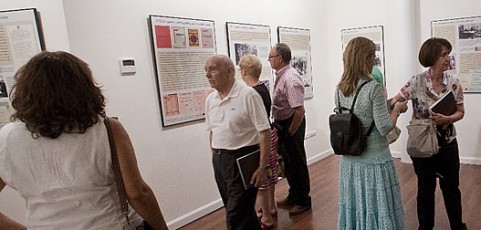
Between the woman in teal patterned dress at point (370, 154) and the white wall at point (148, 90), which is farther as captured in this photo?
the white wall at point (148, 90)

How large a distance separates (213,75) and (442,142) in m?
1.56

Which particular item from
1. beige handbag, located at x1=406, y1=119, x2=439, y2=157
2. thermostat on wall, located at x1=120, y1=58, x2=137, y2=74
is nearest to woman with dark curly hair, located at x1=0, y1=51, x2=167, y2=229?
thermostat on wall, located at x1=120, y1=58, x2=137, y2=74

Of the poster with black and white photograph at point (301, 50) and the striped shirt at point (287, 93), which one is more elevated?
the poster with black and white photograph at point (301, 50)

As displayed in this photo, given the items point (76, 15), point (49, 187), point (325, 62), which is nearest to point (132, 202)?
point (49, 187)

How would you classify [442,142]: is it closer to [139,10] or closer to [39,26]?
[139,10]

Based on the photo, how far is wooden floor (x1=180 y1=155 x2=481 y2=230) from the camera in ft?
10.4

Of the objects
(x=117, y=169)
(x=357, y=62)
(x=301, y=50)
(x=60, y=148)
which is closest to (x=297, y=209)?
(x=357, y=62)

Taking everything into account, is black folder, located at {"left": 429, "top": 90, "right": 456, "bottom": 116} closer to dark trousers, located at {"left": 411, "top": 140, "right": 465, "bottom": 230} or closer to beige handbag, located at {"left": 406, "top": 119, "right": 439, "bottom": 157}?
beige handbag, located at {"left": 406, "top": 119, "right": 439, "bottom": 157}

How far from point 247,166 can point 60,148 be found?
1.39 meters

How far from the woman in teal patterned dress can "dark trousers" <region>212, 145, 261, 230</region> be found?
0.66 meters

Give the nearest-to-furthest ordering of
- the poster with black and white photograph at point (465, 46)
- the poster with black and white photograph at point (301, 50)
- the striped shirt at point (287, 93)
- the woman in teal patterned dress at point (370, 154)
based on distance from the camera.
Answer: the woman in teal patterned dress at point (370, 154)
the striped shirt at point (287, 93)
the poster with black and white photograph at point (465, 46)
the poster with black and white photograph at point (301, 50)

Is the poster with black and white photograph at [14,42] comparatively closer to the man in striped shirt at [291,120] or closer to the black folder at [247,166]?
the black folder at [247,166]

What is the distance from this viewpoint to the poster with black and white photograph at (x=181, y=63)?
10.7 ft

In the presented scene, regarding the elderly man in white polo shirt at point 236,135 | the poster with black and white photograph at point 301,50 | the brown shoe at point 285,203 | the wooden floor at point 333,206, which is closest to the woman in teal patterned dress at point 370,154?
the elderly man in white polo shirt at point 236,135
